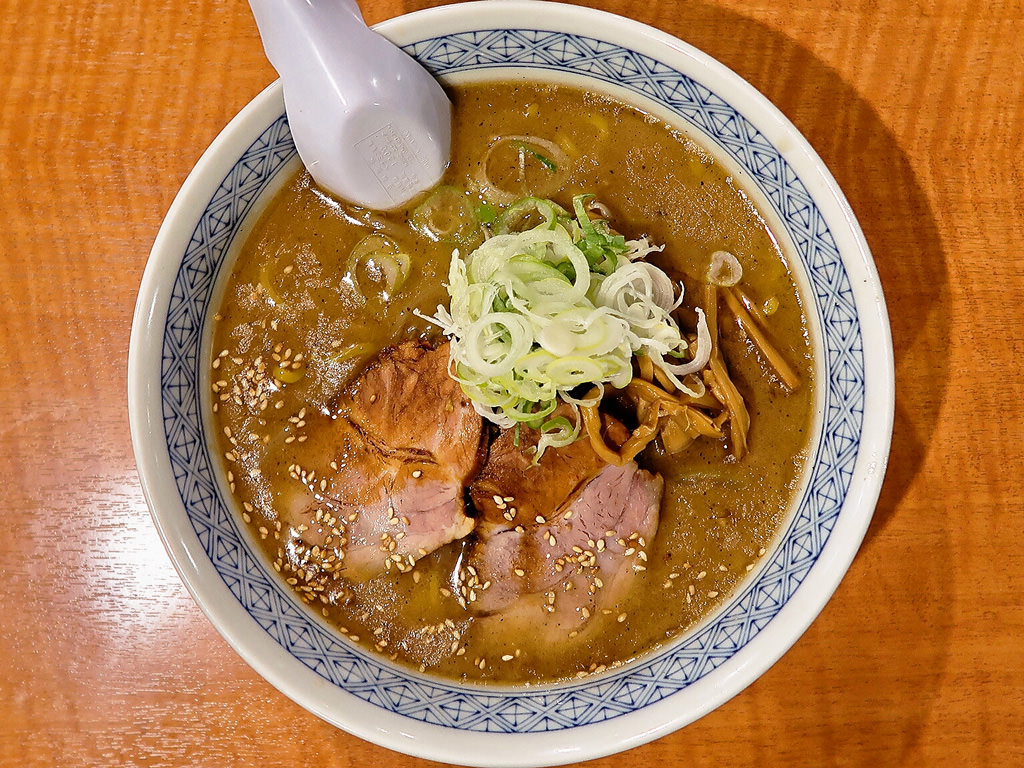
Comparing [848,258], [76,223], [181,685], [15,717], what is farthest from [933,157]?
[15,717]

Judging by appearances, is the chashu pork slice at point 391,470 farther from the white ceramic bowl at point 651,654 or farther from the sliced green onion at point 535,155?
the sliced green onion at point 535,155

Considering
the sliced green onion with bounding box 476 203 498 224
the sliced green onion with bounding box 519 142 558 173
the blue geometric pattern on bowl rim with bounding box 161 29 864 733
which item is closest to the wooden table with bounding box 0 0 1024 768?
the blue geometric pattern on bowl rim with bounding box 161 29 864 733

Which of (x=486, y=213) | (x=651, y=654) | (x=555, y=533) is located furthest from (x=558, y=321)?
(x=651, y=654)

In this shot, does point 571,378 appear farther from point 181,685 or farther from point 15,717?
point 15,717

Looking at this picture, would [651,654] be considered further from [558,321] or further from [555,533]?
[558,321]

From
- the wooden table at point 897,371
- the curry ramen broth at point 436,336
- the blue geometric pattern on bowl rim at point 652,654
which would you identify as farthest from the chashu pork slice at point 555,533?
the wooden table at point 897,371

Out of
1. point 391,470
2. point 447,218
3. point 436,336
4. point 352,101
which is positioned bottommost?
point 391,470
